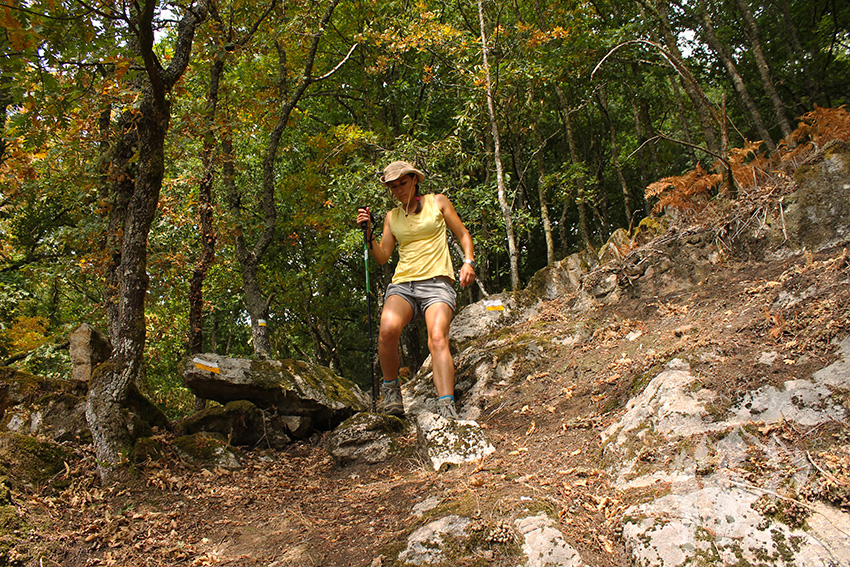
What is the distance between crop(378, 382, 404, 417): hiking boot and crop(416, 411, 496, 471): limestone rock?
126cm

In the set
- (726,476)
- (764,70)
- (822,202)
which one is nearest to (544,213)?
(764,70)

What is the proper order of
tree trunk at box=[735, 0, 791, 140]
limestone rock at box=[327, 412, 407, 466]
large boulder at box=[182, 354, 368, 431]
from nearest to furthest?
limestone rock at box=[327, 412, 407, 466]
large boulder at box=[182, 354, 368, 431]
tree trunk at box=[735, 0, 791, 140]

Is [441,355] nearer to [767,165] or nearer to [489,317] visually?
[489,317]

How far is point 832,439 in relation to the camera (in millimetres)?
2104

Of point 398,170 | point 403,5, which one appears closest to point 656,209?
point 398,170

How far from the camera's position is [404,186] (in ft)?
15.9

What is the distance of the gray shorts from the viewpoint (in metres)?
4.74

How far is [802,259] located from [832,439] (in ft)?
8.87

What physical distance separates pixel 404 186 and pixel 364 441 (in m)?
2.47

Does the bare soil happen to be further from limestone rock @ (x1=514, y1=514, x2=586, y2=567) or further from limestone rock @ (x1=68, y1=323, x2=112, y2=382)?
limestone rock @ (x1=68, y1=323, x2=112, y2=382)

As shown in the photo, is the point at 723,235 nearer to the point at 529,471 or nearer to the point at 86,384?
the point at 529,471

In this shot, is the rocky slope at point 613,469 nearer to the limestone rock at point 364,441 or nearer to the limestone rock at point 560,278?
the limestone rock at point 364,441

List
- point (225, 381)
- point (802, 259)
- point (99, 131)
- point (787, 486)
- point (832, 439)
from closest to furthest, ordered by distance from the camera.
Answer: point (787, 486)
point (832, 439)
point (802, 259)
point (225, 381)
point (99, 131)

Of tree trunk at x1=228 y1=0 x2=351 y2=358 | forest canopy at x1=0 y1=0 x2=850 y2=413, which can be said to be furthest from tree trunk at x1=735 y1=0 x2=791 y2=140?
tree trunk at x1=228 y1=0 x2=351 y2=358
